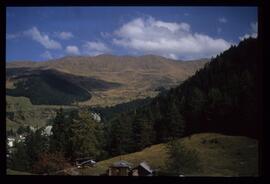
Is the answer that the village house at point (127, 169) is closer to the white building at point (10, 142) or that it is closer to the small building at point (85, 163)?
the small building at point (85, 163)

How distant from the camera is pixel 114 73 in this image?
7020mm

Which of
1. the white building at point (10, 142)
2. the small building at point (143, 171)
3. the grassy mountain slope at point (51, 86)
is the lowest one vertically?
the small building at point (143, 171)

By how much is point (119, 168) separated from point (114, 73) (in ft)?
3.86

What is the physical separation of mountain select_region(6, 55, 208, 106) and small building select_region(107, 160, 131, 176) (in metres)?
0.74

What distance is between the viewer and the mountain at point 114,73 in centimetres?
684

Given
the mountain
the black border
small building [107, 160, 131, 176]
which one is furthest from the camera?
the mountain

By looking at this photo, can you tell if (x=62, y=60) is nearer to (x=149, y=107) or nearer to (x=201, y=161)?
(x=149, y=107)

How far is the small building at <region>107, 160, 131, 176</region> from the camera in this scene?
6.73 metres

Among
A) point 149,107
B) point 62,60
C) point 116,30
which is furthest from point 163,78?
point 62,60

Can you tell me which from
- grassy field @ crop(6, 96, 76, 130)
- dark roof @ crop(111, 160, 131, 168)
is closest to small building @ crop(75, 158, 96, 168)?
dark roof @ crop(111, 160, 131, 168)

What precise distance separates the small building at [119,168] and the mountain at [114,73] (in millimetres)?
741

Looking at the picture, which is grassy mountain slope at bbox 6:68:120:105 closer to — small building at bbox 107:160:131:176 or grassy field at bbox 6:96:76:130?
grassy field at bbox 6:96:76:130

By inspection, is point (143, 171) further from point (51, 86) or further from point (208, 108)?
point (51, 86)
